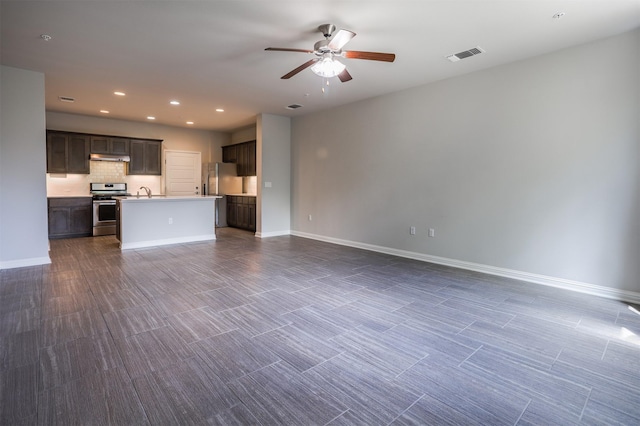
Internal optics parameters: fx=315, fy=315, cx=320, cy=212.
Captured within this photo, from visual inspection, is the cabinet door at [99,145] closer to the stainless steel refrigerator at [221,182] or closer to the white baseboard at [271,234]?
the stainless steel refrigerator at [221,182]

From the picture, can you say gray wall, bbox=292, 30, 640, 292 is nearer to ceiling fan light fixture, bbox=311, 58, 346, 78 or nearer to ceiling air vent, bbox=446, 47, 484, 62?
ceiling air vent, bbox=446, 47, 484, 62

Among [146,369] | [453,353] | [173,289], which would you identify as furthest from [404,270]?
[146,369]

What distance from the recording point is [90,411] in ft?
5.44

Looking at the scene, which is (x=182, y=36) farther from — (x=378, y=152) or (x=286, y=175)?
(x=286, y=175)

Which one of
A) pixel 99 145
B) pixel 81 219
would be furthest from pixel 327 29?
pixel 81 219

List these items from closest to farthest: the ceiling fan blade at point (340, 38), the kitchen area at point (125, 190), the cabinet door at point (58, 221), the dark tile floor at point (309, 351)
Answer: the dark tile floor at point (309, 351), the ceiling fan blade at point (340, 38), the kitchen area at point (125, 190), the cabinet door at point (58, 221)

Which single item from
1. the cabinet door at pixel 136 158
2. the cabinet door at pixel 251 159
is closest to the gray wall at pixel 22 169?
the cabinet door at pixel 136 158

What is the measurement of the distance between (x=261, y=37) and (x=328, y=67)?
0.85m

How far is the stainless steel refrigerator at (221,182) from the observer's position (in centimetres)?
904

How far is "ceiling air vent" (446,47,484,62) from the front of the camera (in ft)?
12.5

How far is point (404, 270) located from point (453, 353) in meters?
2.32

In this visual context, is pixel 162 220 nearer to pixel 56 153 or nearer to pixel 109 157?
pixel 109 157

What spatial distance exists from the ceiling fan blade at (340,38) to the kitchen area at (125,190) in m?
4.70

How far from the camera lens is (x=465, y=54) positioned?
3.93 m
